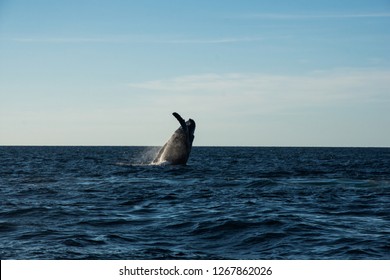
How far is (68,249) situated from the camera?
34.6ft

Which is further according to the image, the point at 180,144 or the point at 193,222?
the point at 180,144

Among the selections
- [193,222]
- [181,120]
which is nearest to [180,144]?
[181,120]

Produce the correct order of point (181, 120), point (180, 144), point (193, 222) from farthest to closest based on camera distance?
1. point (180, 144)
2. point (181, 120)
3. point (193, 222)

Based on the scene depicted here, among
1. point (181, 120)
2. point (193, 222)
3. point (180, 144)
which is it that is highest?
point (181, 120)

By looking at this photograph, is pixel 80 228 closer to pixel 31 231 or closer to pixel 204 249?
pixel 31 231

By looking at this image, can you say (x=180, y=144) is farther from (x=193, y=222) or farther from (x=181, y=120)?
(x=193, y=222)

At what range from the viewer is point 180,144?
115 ft

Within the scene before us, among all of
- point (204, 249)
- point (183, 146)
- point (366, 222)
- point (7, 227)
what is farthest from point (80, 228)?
point (183, 146)

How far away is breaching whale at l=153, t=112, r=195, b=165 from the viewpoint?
3409cm

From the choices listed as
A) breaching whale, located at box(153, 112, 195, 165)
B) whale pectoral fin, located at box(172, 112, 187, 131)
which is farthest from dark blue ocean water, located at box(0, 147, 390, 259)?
breaching whale, located at box(153, 112, 195, 165)

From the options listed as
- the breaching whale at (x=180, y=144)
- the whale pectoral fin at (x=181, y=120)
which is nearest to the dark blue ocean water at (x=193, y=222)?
the whale pectoral fin at (x=181, y=120)

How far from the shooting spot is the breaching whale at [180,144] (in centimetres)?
3409

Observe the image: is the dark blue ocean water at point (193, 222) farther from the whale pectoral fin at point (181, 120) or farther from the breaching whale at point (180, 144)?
the breaching whale at point (180, 144)

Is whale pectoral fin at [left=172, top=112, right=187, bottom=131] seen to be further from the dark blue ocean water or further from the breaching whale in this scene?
the dark blue ocean water
